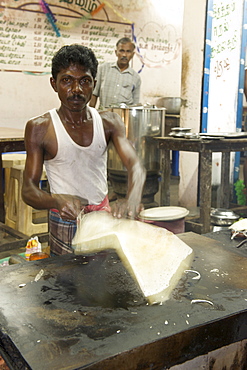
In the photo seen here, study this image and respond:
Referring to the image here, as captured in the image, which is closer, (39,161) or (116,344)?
(116,344)

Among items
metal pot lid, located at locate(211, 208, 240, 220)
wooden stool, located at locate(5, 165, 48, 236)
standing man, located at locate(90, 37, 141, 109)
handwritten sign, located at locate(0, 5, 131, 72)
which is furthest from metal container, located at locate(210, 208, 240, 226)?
handwritten sign, located at locate(0, 5, 131, 72)

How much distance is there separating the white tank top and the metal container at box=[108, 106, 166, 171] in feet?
9.10

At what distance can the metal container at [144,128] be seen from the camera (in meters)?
5.23

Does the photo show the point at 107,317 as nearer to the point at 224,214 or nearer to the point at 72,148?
the point at 72,148

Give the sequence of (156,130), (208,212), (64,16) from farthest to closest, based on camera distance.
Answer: (64,16) → (156,130) → (208,212)

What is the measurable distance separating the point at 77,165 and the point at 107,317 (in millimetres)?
1274


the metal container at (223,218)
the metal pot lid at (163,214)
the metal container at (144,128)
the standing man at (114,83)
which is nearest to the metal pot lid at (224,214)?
the metal container at (223,218)

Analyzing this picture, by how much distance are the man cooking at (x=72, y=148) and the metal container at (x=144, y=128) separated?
8.81 ft

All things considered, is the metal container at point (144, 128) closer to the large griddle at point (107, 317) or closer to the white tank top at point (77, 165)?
the white tank top at point (77, 165)

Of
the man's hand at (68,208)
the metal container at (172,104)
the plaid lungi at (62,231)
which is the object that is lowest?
the plaid lungi at (62,231)

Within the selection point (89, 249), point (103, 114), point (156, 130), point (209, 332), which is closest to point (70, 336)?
point (209, 332)

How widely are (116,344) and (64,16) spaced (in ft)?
21.6

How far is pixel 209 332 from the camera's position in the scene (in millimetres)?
1235

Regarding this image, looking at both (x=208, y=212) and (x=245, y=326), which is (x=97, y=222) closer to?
(x=245, y=326)
